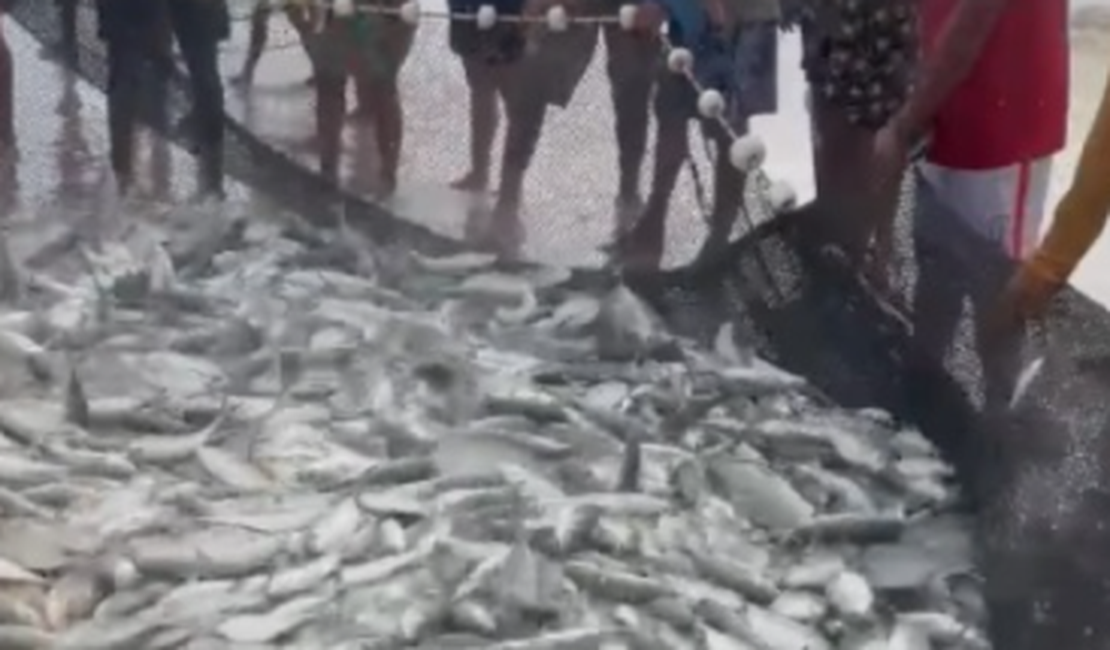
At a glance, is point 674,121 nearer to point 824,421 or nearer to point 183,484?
point 824,421

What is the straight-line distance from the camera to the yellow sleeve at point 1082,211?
8.04 feet

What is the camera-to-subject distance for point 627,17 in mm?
3602

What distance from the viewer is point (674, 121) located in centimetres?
364

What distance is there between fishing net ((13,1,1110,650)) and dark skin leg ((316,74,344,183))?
39mm

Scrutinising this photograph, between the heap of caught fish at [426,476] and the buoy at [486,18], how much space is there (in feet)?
1.50

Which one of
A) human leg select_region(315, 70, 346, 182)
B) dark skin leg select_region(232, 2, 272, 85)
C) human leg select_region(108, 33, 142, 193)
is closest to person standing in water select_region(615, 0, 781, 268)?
human leg select_region(315, 70, 346, 182)

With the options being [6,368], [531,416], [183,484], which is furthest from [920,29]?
[6,368]

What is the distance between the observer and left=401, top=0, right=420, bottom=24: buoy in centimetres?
382

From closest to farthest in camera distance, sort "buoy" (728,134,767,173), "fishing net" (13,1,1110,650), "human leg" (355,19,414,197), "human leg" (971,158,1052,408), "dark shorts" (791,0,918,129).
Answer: "fishing net" (13,1,1110,650), "human leg" (971,158,1052,408), "dark shorts" (791,0,918,129), "buoy" (728,134,767,173), "human leg" (355,19,414,197)

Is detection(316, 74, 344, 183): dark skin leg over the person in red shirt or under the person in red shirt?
under

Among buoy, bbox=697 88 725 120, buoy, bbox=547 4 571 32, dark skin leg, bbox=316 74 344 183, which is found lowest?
dark skin leg, bbox=316 74 344 183

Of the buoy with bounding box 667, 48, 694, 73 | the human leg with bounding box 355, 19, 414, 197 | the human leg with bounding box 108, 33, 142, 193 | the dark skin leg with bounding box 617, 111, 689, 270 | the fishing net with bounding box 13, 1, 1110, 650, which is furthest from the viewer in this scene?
the human leg with bounding box 108, 33, 142, 193

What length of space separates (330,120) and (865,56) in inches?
52.6

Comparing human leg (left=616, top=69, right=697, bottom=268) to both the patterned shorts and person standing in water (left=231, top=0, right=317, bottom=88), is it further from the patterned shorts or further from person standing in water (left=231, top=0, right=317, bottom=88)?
person standing in water (left=231, top=0, right=317, bottom=88)
